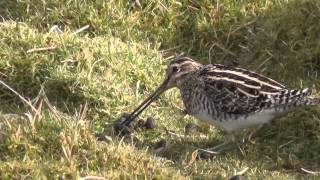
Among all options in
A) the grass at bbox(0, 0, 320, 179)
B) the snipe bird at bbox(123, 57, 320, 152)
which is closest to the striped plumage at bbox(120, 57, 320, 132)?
the snipe bird at bbox(123, 57, 320, 152)

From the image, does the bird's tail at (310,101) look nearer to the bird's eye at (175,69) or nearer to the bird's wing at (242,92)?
the bird's wing at (242,92)

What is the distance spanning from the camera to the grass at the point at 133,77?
6.11m

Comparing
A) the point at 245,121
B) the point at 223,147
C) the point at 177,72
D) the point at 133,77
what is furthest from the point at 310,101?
the point at 133,77

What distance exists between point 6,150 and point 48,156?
12.4 inches

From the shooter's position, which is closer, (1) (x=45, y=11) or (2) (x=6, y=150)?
(2) (x=6, y=150)

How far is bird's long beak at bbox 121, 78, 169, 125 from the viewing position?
23.0ft

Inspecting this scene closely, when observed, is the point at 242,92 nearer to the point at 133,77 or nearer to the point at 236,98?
the point at 236,98

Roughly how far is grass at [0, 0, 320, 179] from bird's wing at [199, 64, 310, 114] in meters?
0.36

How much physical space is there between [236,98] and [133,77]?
1.27 m

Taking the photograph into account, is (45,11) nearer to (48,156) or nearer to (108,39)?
(108,39)

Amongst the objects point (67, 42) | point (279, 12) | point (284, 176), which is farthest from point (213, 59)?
point (284, 176)

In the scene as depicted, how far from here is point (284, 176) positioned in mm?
6312

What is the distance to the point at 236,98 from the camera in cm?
673

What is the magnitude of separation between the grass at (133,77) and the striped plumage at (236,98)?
25 cm
